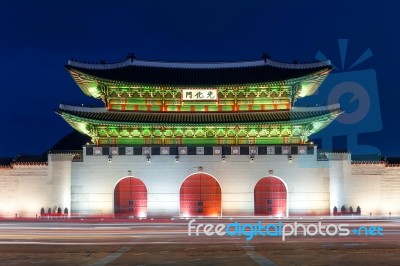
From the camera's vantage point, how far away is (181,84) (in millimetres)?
42969

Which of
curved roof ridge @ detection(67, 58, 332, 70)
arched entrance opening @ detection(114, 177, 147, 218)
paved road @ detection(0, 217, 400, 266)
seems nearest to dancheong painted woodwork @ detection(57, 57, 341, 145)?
curved roof ridge @ detection(67, 58, 332, 70)

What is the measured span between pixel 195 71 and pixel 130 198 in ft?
40.4

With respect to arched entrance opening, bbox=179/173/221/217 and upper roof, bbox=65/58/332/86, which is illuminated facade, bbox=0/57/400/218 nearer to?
arched entrance opening, bbox=179/173/221/217

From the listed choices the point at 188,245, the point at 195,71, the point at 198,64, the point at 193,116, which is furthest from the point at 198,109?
the point at 188,245

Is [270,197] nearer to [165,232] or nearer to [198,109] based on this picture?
[198,109]

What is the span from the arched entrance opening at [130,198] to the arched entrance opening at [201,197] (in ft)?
9.40

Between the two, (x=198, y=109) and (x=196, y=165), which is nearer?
(x=196, y=165)

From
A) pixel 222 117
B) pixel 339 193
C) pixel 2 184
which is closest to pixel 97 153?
pixel 2 184

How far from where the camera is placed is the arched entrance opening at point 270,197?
137 ft

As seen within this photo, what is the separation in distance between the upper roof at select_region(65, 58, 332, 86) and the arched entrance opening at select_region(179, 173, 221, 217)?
24.7 ft

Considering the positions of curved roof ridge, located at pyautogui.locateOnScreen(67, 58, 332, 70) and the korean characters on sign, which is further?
curved roof ridge, located at pyautogui.locateOnScreen(67, 58, 332, 70)

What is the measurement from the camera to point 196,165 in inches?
1646

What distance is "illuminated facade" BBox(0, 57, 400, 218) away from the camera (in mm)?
41219

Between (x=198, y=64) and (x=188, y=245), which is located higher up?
(x=198, y=64)
